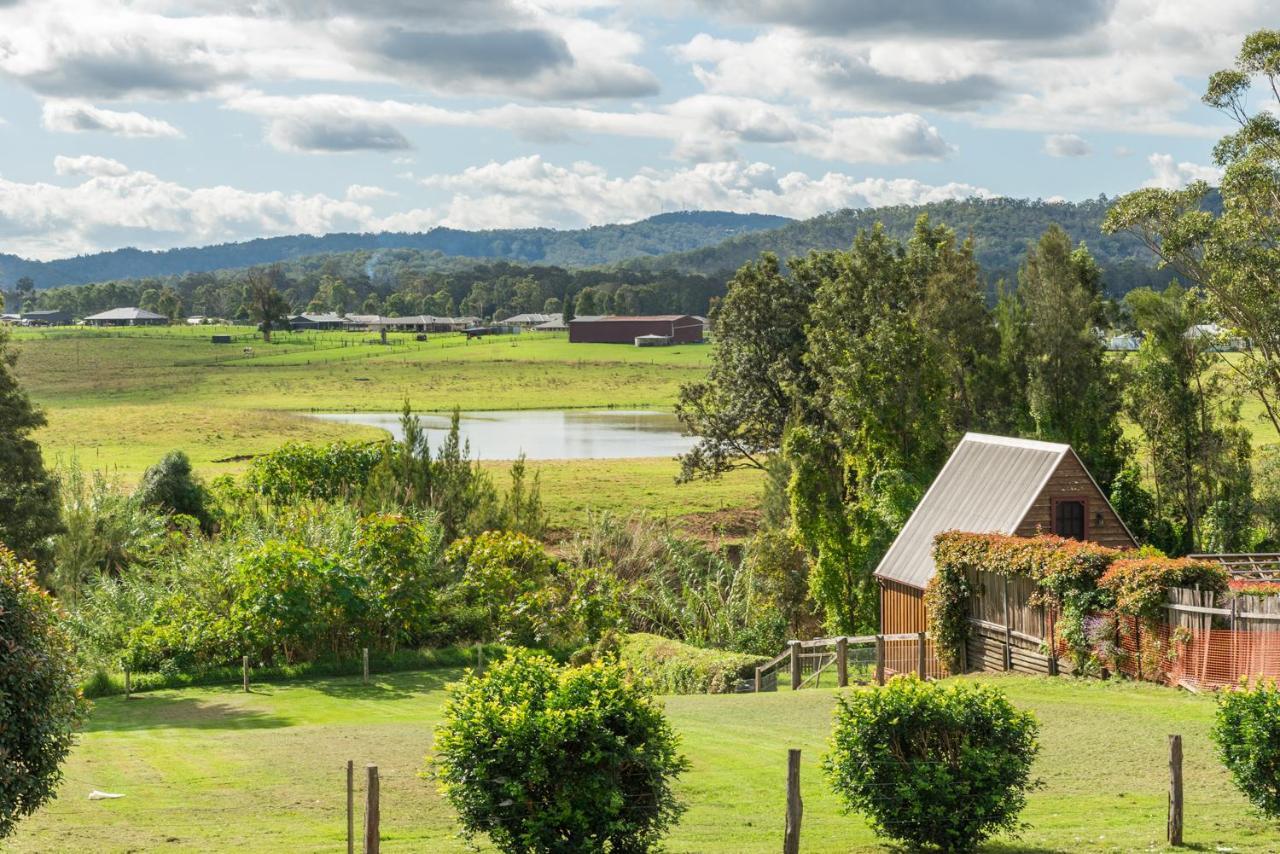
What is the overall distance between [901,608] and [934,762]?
20813 mm

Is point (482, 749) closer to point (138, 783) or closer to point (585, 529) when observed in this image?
point (138, 783)

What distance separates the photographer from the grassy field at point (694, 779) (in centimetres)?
→ 1381

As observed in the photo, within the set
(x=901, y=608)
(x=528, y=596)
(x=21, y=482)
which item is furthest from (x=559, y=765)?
(x=21, y=482)

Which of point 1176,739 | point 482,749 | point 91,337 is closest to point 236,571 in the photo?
point 482,749

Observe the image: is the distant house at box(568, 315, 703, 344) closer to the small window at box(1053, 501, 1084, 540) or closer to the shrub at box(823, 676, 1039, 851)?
the small window at box(1053, 501, 1084, 540)

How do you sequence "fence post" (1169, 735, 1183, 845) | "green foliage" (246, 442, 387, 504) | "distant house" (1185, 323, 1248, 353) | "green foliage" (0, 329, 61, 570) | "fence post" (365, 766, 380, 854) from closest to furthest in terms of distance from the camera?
"fence post" (365, 766, 380, 854), "fence post" (1169, 735, 1183, 845), "green foliage" (0, 329, 61, 570), "distant house" (1185, 323, 1248, 353), "green foliage" (246, 442, 387, 504)

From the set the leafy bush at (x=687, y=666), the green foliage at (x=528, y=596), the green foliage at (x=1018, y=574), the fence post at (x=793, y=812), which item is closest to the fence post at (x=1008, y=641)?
the green foliage at (x=1018, y=574)

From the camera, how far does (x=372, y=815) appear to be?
11.4 m

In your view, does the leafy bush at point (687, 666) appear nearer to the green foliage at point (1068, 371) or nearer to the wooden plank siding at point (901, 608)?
the wooden plank siding at point (901, 608)

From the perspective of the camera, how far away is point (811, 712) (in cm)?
2214

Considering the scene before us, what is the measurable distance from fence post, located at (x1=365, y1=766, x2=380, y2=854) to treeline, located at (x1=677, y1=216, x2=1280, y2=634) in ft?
93.2

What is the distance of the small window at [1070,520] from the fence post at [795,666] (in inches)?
288

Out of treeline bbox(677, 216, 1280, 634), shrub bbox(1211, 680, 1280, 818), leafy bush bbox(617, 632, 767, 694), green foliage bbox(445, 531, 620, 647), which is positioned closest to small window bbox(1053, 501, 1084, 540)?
leafy bush bbox(617, 632, 767, 694)

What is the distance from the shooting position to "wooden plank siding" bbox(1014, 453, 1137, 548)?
1198 inches
